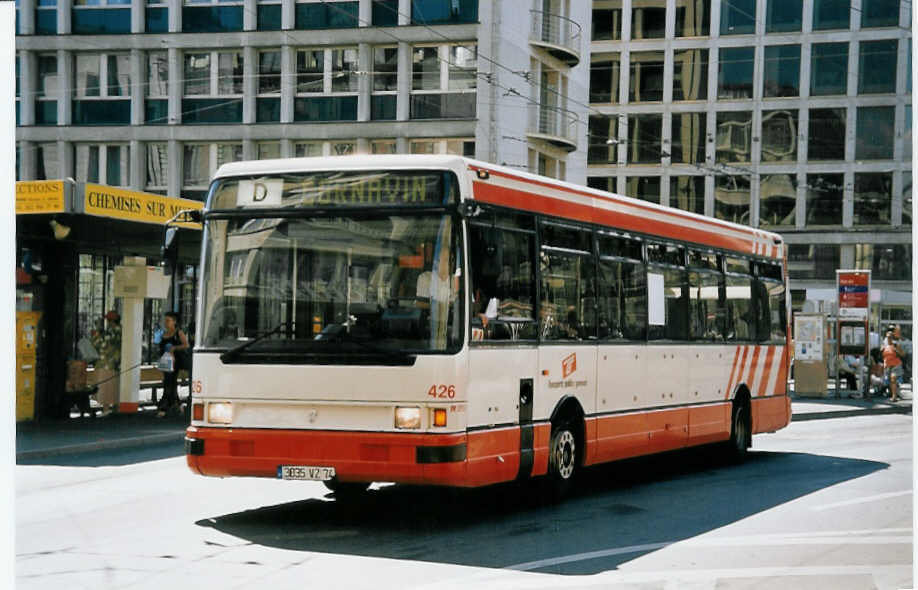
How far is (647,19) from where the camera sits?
59.2m

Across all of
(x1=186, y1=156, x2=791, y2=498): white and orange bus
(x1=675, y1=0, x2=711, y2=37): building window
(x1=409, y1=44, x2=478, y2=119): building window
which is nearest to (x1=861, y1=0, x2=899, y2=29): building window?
(x1=186, y1=156, x2=791, y2=498): white and orange bus

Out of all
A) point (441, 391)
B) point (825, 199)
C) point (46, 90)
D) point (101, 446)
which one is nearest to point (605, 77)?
point (825, 199)

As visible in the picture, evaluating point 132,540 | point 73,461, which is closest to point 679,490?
point 132,540

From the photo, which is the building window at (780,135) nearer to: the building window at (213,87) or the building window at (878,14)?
the building window at (878,14)

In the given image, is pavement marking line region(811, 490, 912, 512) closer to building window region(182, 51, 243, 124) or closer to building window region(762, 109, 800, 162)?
building window region(762, 109, 800, 162)

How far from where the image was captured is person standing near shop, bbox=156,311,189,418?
2089 cm

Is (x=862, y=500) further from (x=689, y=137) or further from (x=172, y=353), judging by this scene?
(x=689, y=137)

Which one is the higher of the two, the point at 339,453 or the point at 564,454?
the point at 339,453

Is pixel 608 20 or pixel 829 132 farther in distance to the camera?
pixel 608 20

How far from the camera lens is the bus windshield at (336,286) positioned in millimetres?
10117

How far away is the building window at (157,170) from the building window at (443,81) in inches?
304

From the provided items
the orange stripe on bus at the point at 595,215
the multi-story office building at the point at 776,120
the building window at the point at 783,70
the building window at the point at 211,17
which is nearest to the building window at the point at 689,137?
the multi-story office building at the point at 776,120

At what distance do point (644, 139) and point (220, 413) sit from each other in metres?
50.8

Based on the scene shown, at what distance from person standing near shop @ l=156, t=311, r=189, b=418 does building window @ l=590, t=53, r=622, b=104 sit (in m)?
41.2
